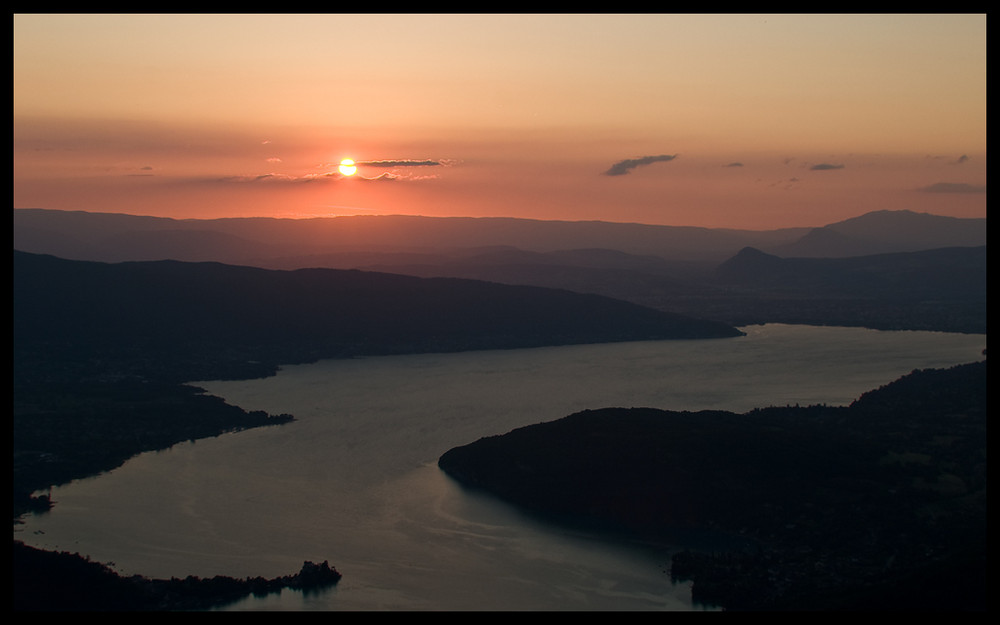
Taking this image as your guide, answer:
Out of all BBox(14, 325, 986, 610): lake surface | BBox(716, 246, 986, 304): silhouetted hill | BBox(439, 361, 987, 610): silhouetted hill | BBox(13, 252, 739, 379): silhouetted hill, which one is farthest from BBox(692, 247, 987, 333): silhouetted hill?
BBox(439, 361, 987, 610): silhouetted hill

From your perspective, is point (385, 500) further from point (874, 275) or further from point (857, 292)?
point (874, 275)

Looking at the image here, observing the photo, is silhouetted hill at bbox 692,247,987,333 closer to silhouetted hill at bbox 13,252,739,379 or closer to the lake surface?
silhouetted hill at bbox 13,252,739,379

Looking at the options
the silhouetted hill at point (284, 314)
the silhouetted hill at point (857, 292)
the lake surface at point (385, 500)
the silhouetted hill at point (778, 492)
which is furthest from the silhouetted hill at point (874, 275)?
the silhouetted hill at point (778, 492)

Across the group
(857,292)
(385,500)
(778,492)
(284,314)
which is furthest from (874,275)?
(385,500)

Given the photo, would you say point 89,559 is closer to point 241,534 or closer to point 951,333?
point 241,534

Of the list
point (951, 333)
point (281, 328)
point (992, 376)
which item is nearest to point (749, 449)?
point (992, 376)

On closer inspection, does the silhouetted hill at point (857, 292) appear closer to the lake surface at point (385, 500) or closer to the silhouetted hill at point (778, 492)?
the lake surface at point (385, 500)
